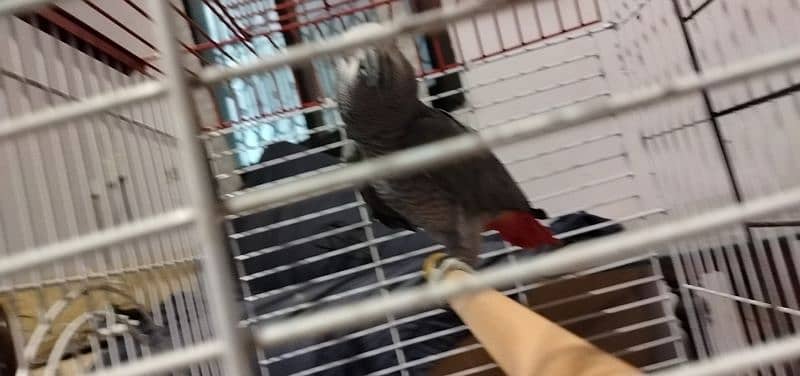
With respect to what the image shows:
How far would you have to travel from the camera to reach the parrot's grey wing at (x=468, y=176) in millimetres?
810

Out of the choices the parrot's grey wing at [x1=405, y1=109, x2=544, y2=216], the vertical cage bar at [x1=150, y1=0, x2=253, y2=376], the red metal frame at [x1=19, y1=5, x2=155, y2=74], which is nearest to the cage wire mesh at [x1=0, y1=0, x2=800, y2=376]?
the red metal frame at [x1=19, y1=5, x2=155, y2=74]

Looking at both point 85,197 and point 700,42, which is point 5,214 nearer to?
point 85,197

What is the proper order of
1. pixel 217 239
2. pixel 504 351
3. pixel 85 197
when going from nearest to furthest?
1. pixel 217 239
2. pixel 504 351
3. pixel 85 197

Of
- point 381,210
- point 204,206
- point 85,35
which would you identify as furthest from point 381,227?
point 204,206

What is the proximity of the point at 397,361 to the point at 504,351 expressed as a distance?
484 mm

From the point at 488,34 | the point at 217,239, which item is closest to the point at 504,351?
the point at 217,239

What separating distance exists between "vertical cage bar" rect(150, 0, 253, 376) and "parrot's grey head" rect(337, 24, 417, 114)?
44 centimetres

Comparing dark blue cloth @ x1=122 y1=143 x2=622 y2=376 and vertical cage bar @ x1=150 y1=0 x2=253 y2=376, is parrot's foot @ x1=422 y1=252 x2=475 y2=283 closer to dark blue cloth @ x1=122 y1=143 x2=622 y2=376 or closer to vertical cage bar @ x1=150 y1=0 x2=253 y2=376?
dark blue cloth @ x1=122 y1=143 x2=622 y2=376

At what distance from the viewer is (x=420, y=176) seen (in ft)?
2.75

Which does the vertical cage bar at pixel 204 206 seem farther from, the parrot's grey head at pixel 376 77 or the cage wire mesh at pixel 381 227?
the parrot's grey head at pixel 376 77

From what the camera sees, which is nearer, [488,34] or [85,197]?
[85,197]

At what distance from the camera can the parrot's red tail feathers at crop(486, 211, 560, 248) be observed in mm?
891

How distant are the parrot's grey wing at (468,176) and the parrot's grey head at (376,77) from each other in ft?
0.18

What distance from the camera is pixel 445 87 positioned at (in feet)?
5.21
